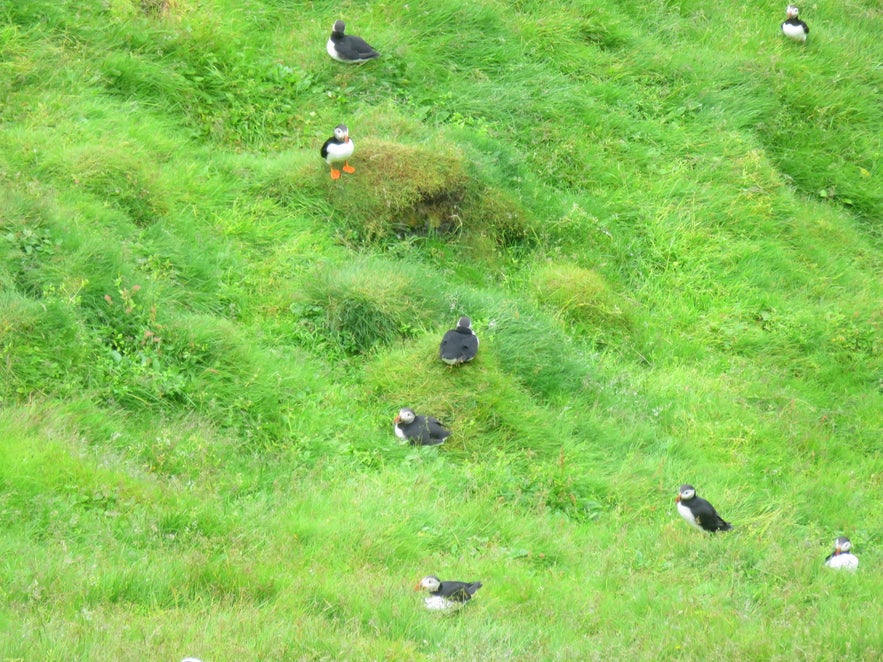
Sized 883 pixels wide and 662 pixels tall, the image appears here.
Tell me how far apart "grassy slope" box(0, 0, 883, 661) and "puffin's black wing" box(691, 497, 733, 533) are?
307mm

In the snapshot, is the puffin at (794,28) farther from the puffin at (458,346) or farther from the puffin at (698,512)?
the puffin at (698,512)

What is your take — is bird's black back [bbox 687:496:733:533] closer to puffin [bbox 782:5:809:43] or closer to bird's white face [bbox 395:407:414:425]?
bird's white face [bbox 395:407:414:425]

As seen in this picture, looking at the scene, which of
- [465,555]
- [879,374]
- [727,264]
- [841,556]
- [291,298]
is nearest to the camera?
[465,555]

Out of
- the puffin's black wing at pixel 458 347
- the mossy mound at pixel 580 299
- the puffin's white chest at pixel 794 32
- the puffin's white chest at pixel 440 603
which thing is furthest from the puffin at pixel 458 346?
the puffin's white chest at pixel 794 32

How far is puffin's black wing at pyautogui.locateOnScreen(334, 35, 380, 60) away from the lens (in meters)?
13.8

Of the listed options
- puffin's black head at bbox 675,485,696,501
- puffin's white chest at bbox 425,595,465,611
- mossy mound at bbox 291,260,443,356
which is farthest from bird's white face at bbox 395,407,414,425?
puffin's white chest at bbox 425,595,465,611

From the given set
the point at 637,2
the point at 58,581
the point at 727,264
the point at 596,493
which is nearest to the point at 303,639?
the point at 58,581

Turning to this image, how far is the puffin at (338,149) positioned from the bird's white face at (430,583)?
233 inches

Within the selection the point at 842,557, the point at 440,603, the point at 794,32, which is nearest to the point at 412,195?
the point at 842,557

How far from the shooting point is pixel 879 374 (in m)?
12.6

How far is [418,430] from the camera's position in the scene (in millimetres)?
9664

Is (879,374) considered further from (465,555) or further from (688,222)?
(465,555)

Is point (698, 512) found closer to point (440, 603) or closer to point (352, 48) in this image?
point (440, 603)

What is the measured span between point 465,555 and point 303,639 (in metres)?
2.33
